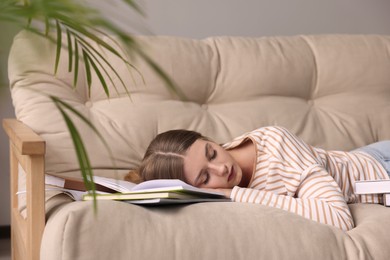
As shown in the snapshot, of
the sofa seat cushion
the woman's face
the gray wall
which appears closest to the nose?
the woman's face

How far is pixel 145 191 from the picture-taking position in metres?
1.37

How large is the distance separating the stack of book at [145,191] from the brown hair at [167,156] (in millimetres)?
126

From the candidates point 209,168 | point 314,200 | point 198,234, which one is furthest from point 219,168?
point 198,234

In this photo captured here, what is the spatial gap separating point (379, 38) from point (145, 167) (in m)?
1.15

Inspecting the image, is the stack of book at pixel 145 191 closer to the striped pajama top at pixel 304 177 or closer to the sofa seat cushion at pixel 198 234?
the sofa seat cushion at pixel 198 234

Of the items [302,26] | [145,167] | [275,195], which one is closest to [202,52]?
[145,167]

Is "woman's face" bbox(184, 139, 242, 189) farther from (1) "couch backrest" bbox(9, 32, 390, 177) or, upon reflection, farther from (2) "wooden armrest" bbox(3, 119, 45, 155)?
(2) "wooden armrest" bbox(3, 119, 45, 155)

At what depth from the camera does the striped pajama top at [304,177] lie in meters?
1.53

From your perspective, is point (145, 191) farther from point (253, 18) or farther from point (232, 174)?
point (253, 18)

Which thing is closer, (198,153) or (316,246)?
(316,246)

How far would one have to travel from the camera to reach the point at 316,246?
1.32m

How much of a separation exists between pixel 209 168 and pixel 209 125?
435 mm

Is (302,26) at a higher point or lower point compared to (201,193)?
higher

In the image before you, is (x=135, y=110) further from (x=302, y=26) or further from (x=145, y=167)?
(x=302, y=26)
